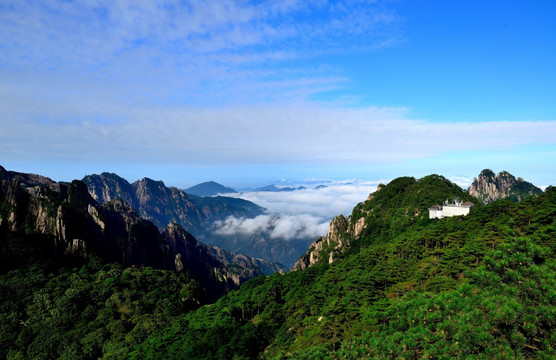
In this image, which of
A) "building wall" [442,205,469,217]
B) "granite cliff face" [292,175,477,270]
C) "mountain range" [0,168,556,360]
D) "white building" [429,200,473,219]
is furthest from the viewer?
"granite cliff face" [292,175,477,270]

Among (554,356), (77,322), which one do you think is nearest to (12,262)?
(77,322)

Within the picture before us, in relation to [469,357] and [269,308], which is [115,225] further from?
[469,357]

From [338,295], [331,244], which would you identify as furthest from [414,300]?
[331,244]

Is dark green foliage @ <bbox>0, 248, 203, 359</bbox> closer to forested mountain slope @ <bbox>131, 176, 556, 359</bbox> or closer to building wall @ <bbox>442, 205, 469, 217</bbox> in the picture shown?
forested mountain slope @ <bbox>131, 176, 556, 359</bbox>

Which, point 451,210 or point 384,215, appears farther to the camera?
point 384,215

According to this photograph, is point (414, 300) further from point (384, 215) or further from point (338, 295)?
point (384, 215)

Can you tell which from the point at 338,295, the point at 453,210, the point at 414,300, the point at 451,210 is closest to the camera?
the point at 414,300

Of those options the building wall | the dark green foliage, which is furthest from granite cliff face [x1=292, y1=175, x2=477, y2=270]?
the dark green foliage

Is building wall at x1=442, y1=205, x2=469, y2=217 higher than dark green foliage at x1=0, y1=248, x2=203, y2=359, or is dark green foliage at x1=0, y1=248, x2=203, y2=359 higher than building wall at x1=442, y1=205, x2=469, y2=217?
building wall at x1=442, y1=205, x2=469, y2=217

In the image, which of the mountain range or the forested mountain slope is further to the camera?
the mountain range

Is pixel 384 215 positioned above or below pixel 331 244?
above

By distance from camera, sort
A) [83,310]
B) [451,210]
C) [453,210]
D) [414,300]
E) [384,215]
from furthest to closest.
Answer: [384,215] → [451,210] → [453,210] → [83,310] → [414,300]
